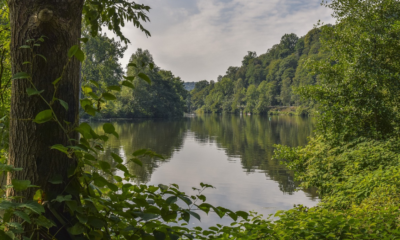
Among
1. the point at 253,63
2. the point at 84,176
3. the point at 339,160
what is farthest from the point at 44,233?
the point at 253,63

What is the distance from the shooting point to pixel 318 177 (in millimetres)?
8422

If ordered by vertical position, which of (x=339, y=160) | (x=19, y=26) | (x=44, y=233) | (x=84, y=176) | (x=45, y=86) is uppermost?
(x=19, y=26)

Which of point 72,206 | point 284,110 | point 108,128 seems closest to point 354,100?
point 108,128

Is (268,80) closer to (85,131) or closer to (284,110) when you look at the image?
(284,110)

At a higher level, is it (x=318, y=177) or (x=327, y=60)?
(x=327, y=60)

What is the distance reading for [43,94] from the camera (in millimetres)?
1561

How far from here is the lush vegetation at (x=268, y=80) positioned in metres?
91.4

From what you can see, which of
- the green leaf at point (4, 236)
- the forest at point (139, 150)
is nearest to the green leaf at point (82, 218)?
the forest at point (139, 150)

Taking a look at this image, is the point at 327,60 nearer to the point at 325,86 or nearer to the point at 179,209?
the point at 325,86

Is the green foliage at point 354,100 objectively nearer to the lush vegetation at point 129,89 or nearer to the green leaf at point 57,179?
the green leaf at point 57,179

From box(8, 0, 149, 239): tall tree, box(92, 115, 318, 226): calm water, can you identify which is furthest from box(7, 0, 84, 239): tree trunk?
box(92, 115, 318, 226): calm water

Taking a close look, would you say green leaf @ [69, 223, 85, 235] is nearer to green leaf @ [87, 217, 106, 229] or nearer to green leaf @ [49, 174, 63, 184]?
green leaf @ [87, 217, 106, 229]

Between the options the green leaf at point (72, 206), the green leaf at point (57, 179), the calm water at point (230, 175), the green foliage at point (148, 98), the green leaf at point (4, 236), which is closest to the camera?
the green leaf at point (4, 236)

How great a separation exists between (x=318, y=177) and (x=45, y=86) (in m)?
8.03
